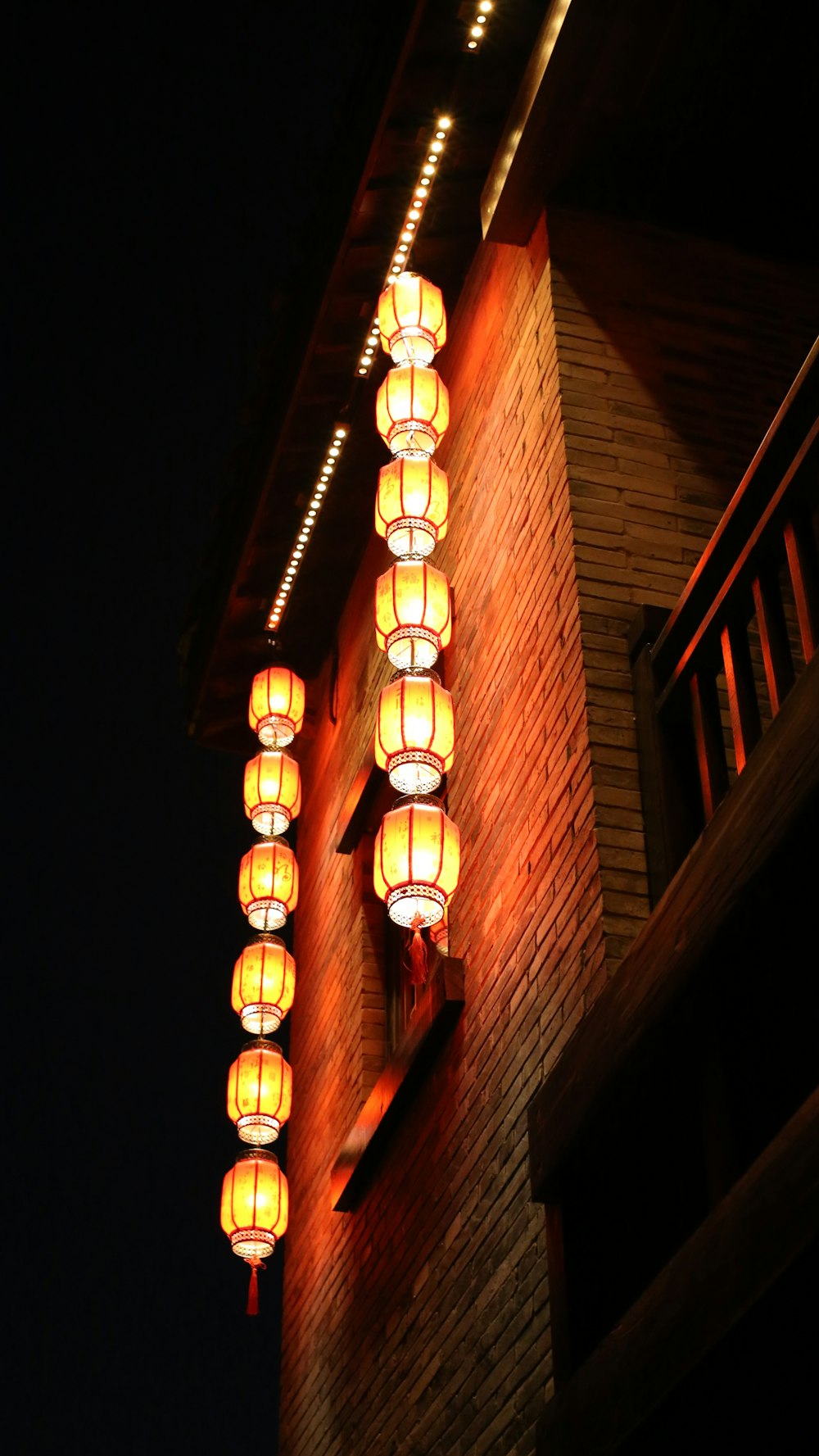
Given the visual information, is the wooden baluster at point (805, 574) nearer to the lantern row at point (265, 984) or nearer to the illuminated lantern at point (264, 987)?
the lantern row at point (265, 984)

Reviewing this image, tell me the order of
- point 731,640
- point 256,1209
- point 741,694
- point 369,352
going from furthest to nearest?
1. point 369,352
2. point 256,1209
3. point 731,640
4. point 741,694

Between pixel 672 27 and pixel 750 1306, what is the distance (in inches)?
272

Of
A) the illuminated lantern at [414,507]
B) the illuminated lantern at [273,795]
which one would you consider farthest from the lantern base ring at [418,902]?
the illuminated lantern at [273,795]

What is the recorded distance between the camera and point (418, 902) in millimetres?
8961

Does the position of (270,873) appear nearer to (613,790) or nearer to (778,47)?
(613,790)

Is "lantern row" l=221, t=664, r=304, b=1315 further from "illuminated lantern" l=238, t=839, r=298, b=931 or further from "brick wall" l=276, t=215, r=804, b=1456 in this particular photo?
"brick wall" l=276, t=215, r=804, b=1456

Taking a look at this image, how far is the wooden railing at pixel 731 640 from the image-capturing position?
6.09 meters

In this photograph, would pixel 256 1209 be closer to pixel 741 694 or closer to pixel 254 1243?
pixel 254 1243

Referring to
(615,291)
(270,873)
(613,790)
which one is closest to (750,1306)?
(613,790)

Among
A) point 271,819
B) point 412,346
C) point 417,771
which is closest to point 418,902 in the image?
point 417,771

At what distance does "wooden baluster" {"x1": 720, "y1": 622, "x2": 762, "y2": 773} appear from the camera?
635cm

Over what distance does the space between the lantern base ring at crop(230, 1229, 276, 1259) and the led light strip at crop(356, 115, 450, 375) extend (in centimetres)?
571

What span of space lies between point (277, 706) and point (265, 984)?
231cm

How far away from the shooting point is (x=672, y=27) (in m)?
9.27
